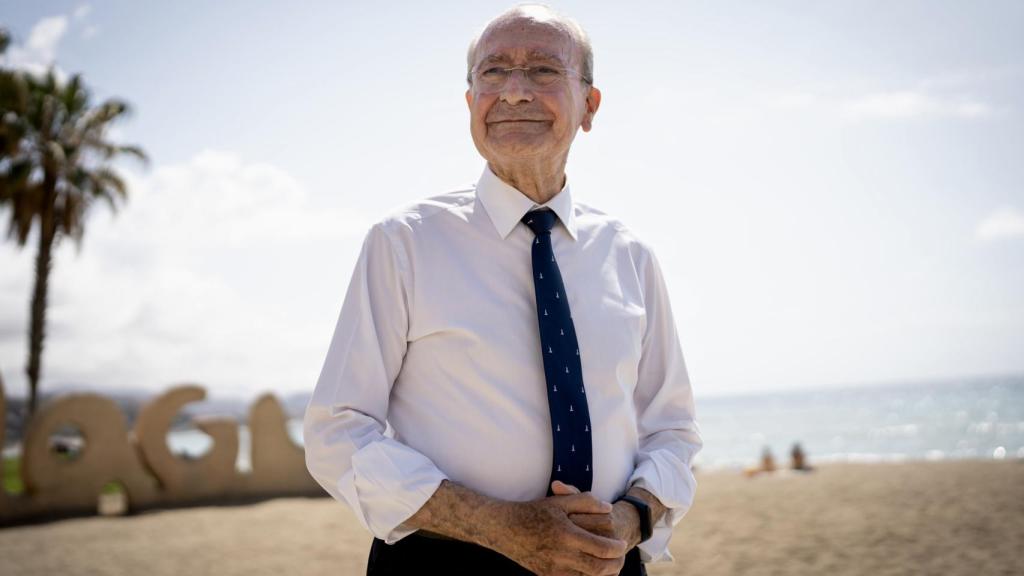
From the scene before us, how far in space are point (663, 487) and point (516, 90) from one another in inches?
37.8

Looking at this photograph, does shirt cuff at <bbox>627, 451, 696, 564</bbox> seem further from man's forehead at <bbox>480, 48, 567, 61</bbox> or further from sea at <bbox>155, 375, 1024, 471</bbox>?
sea at <bbox>155, 375, 1024, 471</bbox>

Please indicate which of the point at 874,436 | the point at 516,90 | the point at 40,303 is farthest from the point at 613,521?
the point at 874,436

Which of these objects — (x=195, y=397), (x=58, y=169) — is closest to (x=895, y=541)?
(x=195, y=397)

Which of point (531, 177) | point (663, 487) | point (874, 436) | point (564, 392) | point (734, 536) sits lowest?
point (874, 436)

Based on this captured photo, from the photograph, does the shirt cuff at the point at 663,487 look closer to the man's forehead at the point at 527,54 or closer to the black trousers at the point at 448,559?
the black trousers at the point at 448,559

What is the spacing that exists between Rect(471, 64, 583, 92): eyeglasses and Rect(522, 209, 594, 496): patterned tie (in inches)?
18.8

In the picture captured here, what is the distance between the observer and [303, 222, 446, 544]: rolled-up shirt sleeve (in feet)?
4.99

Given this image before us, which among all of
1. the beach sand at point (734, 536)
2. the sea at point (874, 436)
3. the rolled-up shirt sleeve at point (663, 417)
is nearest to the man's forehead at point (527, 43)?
the rolled-up shirt sleeve at point (663, 417)

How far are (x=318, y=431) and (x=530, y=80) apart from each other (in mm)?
915

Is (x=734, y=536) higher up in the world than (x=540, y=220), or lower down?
lower down

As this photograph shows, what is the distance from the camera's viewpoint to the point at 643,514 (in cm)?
170

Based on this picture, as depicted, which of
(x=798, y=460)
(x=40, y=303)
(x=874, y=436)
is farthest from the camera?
(x=874, y=436)

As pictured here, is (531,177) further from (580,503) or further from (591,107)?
(580,503)

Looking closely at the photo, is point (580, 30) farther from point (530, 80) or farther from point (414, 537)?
point (414, 537)
